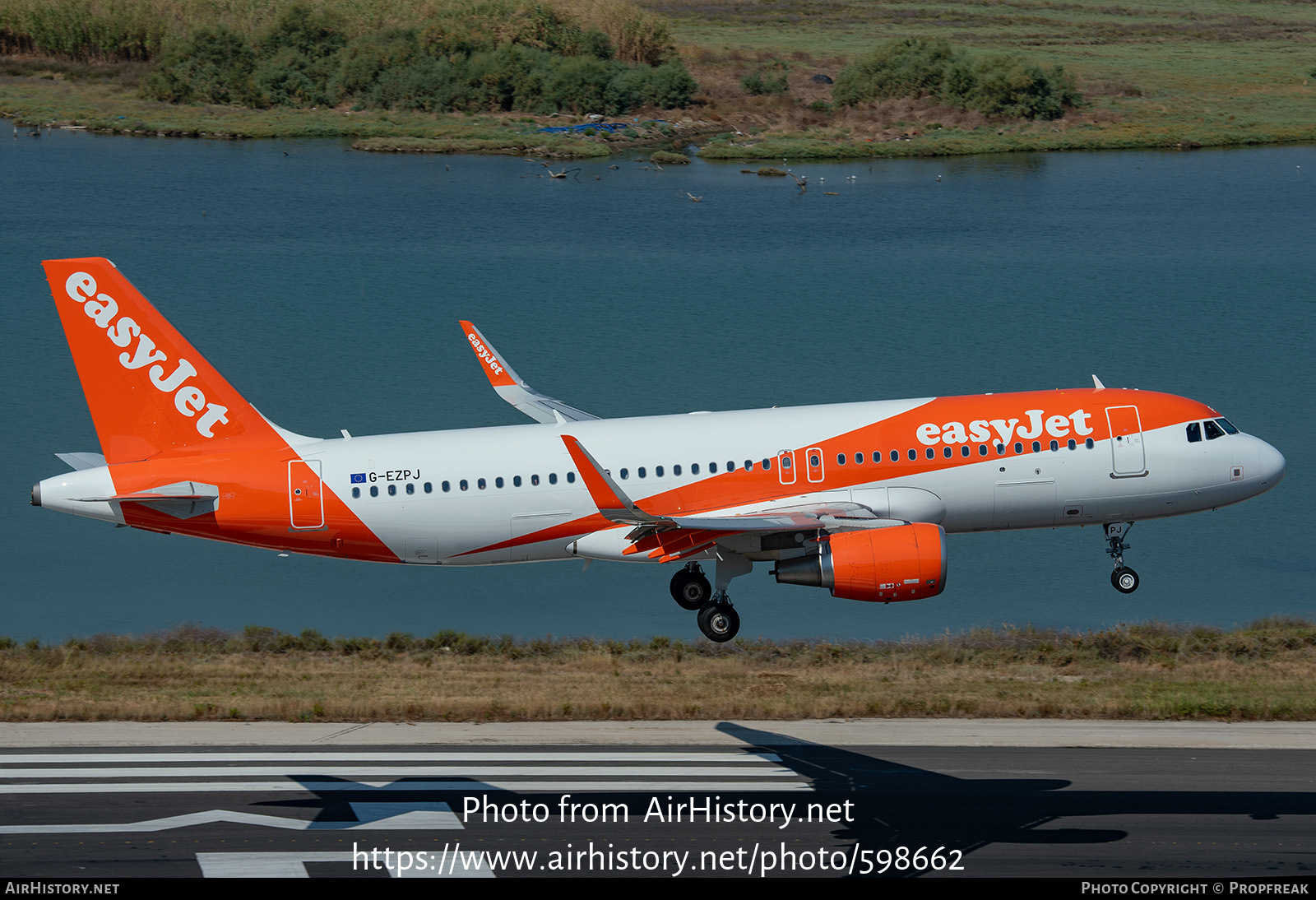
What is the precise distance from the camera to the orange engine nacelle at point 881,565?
36812mm

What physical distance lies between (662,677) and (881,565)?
12.3 meters

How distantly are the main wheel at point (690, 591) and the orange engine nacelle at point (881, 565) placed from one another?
14.4 ft

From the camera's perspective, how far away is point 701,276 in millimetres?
106312

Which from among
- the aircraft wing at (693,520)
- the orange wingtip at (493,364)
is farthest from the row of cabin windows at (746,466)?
the orange wingtip at (493,364)

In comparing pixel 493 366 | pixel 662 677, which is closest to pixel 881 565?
pixel 662 677

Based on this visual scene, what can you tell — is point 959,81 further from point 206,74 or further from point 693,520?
point 693,520

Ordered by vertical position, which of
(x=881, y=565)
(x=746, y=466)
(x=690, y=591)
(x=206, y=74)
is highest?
(x=206, y=74)

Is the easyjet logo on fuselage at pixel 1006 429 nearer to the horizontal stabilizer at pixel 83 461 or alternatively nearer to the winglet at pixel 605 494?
the winglet at pixel 605 494

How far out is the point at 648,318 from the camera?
97.8m

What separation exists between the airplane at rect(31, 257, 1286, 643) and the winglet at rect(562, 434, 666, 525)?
263cm

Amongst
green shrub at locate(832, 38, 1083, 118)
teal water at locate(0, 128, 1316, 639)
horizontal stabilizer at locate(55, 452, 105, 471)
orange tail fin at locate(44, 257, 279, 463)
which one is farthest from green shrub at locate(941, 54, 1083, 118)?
horizontal stabilizer at locate(55, 452, 105, 471)

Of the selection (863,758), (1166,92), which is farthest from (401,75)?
(863,758)

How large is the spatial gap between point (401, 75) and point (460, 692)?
119 meters
